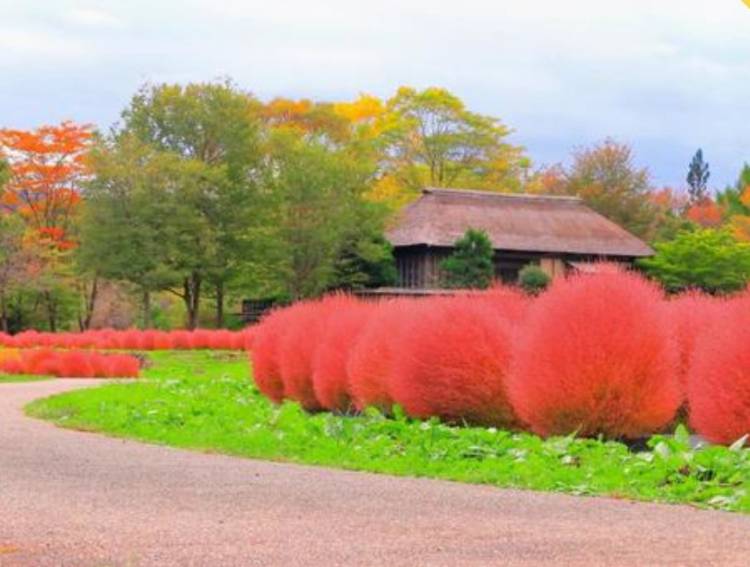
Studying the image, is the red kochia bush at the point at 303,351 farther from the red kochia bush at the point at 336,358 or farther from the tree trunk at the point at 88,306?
the tree trunk at the point at 88,306

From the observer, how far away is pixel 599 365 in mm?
14602

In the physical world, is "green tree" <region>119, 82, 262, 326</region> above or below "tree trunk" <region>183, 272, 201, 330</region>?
above

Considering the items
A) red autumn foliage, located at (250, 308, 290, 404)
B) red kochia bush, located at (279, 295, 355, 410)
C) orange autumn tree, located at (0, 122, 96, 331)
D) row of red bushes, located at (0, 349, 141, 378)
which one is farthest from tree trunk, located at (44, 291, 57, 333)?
red kochia bush, located at (279, 295, 355, 410)

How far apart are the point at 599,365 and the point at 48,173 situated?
152 feet

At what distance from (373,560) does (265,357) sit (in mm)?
Answer: 14644

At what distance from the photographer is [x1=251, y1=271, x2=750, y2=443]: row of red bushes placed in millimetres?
13812

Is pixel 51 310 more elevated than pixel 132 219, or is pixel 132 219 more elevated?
pixel 132 219

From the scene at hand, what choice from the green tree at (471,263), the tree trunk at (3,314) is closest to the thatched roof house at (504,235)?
the green tree at (471,263)

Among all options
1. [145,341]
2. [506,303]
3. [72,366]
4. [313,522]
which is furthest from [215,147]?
[313,522]

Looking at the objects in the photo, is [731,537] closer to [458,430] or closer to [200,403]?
[458,430]

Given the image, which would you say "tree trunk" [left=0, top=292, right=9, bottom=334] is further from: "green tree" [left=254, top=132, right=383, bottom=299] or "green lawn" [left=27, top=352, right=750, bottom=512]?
"green lawn" [left=27, top=352, right=750, bottom=512]

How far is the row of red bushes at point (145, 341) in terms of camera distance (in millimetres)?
36906

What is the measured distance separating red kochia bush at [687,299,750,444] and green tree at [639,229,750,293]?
36.0m

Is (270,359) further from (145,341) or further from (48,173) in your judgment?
(48,173)
